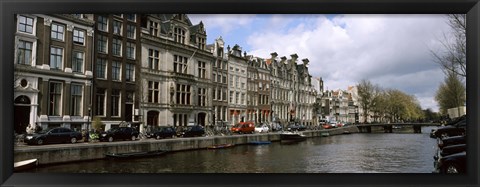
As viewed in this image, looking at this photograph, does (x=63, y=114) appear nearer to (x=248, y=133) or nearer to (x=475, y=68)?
(x=475, y=68)

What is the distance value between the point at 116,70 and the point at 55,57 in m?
2.33

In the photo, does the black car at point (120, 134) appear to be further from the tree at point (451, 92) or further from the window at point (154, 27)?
the tree at point (451, 92)

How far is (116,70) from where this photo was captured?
12477 mm

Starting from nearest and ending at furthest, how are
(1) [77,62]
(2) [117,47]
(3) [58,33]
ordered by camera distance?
(3) [58,33] → (1) [77,62] → (2) [117,47]

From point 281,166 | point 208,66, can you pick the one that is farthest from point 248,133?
point 281,166

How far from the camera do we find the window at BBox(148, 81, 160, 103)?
14.3 metres

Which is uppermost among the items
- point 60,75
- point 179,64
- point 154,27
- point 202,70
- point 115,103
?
point 154,27

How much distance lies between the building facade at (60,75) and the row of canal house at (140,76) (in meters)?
0.03

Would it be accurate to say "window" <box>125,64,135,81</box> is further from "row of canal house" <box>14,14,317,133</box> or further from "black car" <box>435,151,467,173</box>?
"black car" <box>435,151,467,173</box>

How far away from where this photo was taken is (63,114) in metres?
10.3

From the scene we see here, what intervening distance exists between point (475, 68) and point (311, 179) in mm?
2946

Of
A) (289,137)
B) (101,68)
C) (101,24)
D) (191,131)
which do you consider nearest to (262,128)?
(289,137)

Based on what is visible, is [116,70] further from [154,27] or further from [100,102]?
[154,27]
